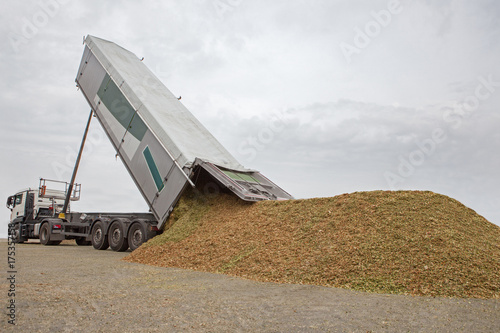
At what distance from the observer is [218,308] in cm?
428

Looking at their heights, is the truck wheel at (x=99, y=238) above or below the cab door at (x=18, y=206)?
below

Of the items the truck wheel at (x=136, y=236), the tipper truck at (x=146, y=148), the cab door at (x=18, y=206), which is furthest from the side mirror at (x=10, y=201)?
the truck wheel at (x=136, y=236)

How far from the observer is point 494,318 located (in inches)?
170

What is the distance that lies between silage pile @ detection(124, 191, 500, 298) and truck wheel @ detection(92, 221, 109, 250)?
3380 mm

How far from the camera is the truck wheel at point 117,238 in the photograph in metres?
11.0

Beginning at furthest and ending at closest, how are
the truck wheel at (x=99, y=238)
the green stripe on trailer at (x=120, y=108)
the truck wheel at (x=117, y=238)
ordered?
the truck wheel at (x=99, y=238), the truck wheel at (x=117, y=238), the green stripe on trailer at (x=120, y=108)

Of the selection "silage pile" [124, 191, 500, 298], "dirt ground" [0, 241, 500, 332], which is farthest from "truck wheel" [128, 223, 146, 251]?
"dirt ground" [0, 241, 500, 332]

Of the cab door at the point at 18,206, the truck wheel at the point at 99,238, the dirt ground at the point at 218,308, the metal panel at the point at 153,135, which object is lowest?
the dirt ground at the point at 218,308

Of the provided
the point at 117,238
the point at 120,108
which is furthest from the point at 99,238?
the point at 120,108

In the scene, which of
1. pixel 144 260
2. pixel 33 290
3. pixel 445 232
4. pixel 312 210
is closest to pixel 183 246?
pixel 144 260

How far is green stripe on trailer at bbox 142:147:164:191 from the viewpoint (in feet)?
32.8

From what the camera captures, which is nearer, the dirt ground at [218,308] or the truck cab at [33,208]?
the dirt ground at [218,308]

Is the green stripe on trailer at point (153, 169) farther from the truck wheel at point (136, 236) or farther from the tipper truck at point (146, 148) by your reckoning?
the truck wheel at point (136, 236)

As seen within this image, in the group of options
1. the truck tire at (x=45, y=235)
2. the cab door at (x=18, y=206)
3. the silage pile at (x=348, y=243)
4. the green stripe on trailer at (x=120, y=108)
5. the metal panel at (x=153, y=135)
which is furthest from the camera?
the cab door at (x=18, y=206)
